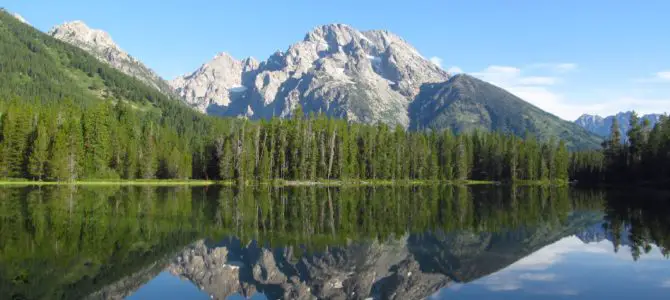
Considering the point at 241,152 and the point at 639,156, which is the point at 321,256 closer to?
the point at 241,152

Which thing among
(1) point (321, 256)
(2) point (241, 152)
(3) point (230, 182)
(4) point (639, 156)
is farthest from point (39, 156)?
(4) point (639, 156)

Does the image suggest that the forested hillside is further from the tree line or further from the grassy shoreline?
the grassy shoreline

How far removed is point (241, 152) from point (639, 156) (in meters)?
115

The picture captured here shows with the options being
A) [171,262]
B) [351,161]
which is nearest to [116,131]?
[351,161]

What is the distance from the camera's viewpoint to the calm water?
24922 millimetres

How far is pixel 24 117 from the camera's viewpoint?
429 ft

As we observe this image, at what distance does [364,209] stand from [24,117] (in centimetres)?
10700

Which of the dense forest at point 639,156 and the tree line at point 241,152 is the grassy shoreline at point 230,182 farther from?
the dense forest at point 639,156

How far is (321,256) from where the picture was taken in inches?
1314

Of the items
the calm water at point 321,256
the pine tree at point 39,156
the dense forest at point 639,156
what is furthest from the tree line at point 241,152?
the calm water at point 321,256

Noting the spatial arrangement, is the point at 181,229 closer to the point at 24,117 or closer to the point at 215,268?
the point at 215,268

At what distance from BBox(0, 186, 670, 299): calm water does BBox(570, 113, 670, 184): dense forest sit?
89167mm

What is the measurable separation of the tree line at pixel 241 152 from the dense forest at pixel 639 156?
2572 cm

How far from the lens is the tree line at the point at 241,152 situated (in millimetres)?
125938
